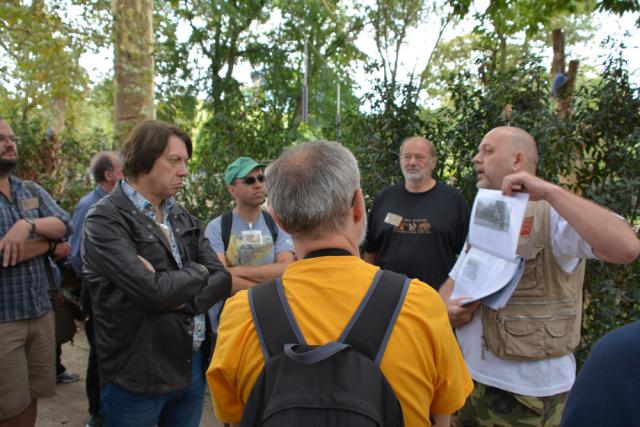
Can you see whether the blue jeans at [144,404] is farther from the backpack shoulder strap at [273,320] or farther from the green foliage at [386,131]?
the green foliage at [386,131]

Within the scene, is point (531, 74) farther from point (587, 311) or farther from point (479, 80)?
point (587, 311)

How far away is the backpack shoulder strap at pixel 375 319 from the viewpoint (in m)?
1.20

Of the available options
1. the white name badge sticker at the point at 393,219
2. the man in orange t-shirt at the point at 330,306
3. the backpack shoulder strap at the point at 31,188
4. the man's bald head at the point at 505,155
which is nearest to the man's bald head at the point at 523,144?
the man's bald head at the point at 505,155

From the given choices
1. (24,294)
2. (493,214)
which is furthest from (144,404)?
(493,214)

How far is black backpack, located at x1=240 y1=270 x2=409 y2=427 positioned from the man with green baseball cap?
2081 millimetres

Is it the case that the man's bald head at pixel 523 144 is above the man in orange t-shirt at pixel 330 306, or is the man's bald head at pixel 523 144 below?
above

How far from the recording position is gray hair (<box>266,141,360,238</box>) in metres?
1.33

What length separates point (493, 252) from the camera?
92.3 inches

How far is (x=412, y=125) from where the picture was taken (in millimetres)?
4547

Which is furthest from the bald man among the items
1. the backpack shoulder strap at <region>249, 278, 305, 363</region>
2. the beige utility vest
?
the backpack shoulder strap at <region>249, 278, 305, 363</region>

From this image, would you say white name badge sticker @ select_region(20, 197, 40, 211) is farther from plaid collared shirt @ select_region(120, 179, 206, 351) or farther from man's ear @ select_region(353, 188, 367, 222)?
man's ear @ select_region(353, 188, 367, 222)

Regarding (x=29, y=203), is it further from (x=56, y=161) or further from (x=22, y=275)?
(x=56, y=161)

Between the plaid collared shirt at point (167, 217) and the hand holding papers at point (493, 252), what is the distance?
134 centimetres

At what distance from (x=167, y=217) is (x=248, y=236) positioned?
3.22 ft
